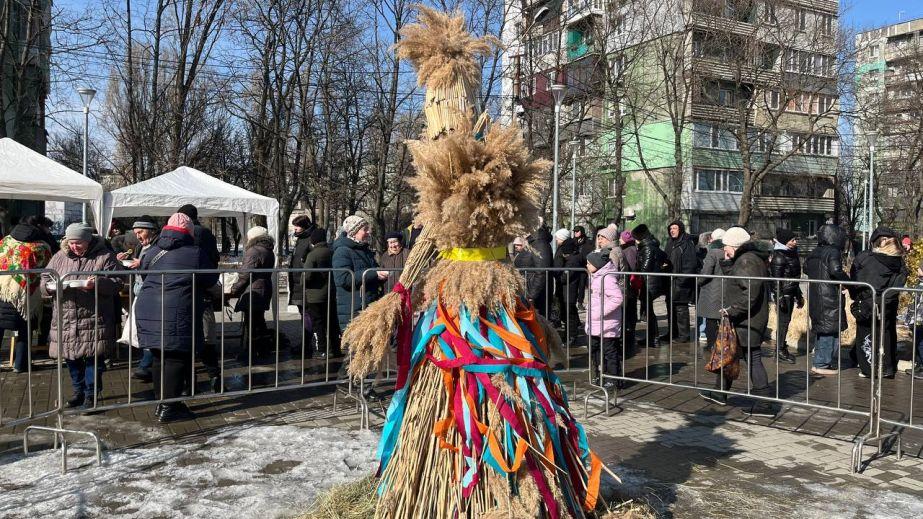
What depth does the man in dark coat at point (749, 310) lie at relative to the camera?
22.2 ft

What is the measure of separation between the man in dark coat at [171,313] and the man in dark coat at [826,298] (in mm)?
6470

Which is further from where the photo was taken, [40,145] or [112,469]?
[40,145]

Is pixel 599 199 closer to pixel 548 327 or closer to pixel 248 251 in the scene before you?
pixel 248 251

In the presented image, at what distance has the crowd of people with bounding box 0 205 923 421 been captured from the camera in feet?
20.3

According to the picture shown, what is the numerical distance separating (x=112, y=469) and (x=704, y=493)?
154 inches

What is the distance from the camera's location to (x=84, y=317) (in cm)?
626

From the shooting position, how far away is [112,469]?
4910 mm

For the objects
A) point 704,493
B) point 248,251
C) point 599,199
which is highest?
point 599,199

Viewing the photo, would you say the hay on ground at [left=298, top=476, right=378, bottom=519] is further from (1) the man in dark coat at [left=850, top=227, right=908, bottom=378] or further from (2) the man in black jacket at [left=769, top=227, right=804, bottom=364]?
(2) the man in black jacket at [left=769, top=227, right=804, bottom=364]

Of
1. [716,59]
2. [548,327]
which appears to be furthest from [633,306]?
[716,59]

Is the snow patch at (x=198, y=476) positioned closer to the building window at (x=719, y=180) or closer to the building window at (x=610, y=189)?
the building window at (x=610, y=189)

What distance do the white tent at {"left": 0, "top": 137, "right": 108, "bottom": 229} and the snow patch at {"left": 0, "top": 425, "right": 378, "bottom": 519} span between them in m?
5.87

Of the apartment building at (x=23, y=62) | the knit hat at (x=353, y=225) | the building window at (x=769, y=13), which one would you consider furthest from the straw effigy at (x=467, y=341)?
the building window at (x=769, y=13)

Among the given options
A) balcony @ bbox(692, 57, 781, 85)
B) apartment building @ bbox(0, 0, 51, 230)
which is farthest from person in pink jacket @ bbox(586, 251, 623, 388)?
balcony @ bbox(692, 57, 781, 85)
